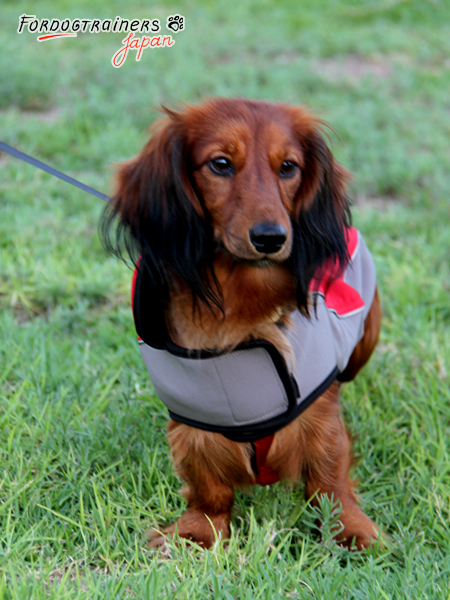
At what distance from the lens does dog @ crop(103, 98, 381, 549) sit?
1629 mm

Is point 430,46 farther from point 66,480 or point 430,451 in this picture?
point 66,480

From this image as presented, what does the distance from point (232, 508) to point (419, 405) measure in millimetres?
849

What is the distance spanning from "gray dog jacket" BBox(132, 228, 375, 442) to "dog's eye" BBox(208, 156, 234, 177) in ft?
1.08

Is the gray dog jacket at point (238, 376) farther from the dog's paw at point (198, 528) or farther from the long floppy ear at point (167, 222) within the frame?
the dog's paw at point (198, 528)

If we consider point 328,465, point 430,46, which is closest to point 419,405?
point 328,465

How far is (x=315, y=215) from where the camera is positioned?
1.79 metres

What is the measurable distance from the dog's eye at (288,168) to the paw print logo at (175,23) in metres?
5.38

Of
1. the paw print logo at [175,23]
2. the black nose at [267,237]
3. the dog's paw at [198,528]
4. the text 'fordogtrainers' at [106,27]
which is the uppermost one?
the paw print logo at [175,23]

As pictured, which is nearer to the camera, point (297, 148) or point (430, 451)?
point (297, 148)

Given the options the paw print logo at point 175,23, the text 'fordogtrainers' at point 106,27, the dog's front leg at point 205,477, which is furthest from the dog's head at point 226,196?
the paw print logo at point 175,23

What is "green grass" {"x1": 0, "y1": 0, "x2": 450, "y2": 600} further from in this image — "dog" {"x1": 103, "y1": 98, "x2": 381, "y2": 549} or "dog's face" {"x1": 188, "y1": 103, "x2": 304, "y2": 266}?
"dog's face" {"x1": 188, "y1": 103, "x2": 304, "y2": 266}

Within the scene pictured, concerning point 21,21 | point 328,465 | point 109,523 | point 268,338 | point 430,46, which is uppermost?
point 430,46

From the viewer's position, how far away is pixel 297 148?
68.4 inches

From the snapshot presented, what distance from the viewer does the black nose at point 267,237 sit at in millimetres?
1503
